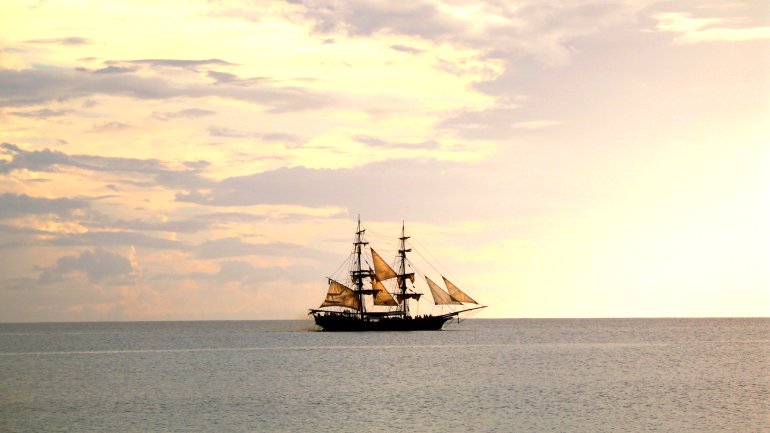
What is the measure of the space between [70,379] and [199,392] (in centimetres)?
2026

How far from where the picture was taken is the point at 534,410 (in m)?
68.6

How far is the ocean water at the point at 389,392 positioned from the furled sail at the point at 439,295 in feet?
167

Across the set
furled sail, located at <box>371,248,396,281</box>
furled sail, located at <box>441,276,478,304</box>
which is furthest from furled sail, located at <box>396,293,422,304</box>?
furled sail, located at <box>441,276,478,304</box>

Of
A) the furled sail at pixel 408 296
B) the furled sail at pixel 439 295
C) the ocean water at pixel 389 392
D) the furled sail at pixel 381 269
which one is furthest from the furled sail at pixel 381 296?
the ocean water at pixel 389 392

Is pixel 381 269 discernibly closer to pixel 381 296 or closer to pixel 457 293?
pixel 381 296

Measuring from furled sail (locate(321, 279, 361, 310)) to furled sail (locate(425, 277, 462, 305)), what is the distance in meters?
15.2

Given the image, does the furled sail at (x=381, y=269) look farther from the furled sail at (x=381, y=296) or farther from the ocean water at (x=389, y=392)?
the ocean water at (x=389, y=392)

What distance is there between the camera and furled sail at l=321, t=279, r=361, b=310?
188 m

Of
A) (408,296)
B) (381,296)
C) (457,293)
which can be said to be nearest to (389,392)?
(457,293)

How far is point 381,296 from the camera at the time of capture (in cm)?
19162

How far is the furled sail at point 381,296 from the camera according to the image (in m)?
191

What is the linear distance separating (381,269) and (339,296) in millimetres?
9748

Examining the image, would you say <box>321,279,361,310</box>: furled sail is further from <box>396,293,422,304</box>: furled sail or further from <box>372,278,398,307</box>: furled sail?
<box>396,293,422,304</box>: furled sail

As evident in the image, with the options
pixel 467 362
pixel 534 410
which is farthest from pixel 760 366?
pixel 534 410
